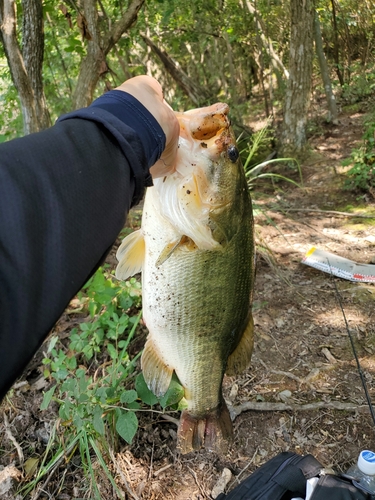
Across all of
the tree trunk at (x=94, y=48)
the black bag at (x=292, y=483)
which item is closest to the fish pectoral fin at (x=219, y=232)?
the black bag at (x=292, y=483)

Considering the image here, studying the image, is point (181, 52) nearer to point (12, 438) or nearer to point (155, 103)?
point (12, 438)

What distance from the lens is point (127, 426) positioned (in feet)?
5.99

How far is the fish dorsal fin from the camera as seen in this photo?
5.71ft

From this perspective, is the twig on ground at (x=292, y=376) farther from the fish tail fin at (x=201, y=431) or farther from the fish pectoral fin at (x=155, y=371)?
the fish pectoral fin at (x=155, y=371)

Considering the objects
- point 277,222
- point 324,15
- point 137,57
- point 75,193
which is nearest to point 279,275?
point 277,222

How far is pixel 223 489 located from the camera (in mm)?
2145

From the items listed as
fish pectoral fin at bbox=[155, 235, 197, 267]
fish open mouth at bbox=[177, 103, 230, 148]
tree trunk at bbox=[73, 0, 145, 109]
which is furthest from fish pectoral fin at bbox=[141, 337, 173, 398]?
tree trunk at bbox=[73, 0, 145, 109]

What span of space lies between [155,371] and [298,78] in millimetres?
5542

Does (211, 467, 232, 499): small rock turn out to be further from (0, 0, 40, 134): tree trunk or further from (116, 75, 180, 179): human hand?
(0, 0, 40, 134): tree trunk

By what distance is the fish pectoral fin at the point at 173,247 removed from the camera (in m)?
1.60

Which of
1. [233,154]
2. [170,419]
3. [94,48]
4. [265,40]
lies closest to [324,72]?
[265,40]

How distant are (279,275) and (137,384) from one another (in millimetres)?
1986

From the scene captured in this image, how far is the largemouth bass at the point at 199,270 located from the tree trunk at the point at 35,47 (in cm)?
239

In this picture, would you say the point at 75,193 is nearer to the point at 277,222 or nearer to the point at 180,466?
the point at 180,466
